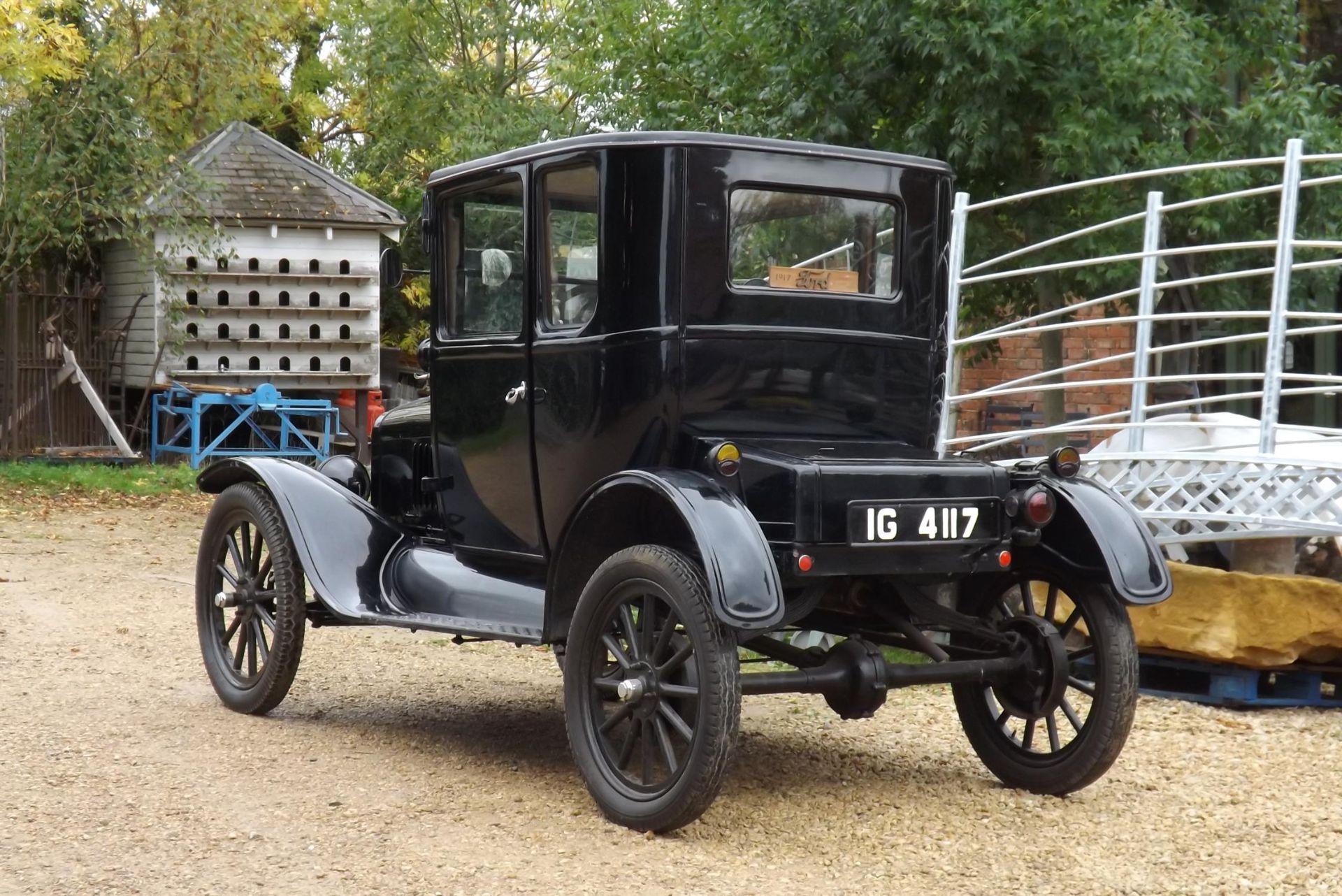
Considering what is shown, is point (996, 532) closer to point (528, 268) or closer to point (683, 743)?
point (683, 743)

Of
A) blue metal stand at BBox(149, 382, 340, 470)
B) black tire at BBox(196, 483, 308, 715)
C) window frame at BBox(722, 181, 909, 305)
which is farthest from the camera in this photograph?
blue metal stand at BBox(149, 382, 340, 470)

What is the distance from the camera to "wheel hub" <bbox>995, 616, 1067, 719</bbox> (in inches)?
197

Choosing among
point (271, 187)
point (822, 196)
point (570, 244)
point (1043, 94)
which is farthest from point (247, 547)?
point (271, 187)

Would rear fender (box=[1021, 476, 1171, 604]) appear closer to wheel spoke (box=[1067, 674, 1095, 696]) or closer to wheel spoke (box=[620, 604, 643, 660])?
wheel spoke (box=[1067, 674, 1095, 696])

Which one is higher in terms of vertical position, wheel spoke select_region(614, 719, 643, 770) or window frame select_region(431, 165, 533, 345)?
Answer: window frame select_region(431, 165, 533, 345)

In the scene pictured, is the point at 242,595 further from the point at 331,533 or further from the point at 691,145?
the point at 691,145

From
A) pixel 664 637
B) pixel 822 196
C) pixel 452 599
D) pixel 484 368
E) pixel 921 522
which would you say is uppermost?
pixel 822 196

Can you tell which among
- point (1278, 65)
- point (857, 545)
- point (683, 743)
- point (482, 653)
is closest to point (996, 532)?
point (857, 545)

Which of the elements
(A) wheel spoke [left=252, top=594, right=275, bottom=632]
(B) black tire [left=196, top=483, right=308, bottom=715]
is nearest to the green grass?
(B) black tire [left=196, top=483, right=308, bottom=715]

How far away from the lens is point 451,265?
5.92 metres

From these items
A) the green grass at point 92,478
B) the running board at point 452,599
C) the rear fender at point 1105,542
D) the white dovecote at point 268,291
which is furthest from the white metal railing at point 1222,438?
the white dovecote at point 268,291

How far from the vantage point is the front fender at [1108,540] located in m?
4.83

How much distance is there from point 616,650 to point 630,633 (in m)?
0.09

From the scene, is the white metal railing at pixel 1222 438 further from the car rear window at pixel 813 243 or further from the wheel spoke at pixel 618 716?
the wheel spoke at pixel 618 716
